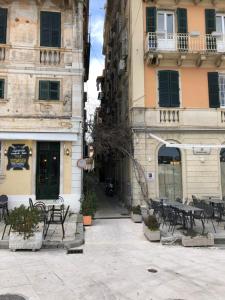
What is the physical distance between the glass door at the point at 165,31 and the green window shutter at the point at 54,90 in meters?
5.60

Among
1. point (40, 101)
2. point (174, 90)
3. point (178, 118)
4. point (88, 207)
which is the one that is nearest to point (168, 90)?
point (174, 90)

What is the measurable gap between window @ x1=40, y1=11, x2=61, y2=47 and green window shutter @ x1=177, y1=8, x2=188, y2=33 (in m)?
6.20

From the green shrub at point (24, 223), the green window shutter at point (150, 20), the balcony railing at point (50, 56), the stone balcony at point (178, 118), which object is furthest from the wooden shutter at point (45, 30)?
the green shrub at point (24, 223)

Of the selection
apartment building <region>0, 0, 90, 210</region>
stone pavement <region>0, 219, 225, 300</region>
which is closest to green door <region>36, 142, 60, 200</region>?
apartment building <region>0, 0, 90, 210</region>

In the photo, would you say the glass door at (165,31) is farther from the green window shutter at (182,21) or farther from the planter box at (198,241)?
the planter box at (198,241)

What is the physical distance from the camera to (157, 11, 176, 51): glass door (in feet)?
56.6

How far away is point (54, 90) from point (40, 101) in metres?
0.87

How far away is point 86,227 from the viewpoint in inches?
513

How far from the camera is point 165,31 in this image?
17.4 metres

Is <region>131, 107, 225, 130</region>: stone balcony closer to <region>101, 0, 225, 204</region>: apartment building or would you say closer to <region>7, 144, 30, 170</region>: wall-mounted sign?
<region>101, 0, 225, 204</region>: apartment building

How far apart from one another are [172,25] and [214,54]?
2.80 metres

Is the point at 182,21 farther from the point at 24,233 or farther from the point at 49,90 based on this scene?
the point at 24,233

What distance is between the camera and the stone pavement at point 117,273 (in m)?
6.23

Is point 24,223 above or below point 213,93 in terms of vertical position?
below
